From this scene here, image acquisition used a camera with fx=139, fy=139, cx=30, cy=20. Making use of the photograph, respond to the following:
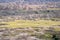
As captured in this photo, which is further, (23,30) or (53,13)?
(53,13)

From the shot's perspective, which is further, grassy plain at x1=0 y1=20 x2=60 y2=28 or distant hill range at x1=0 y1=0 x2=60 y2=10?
distant hill range at x1=0 y1=0 x2=60 y2=10

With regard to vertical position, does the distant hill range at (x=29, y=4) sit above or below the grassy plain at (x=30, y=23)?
above

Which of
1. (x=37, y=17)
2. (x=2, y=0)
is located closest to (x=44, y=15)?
(x=37, y=17)

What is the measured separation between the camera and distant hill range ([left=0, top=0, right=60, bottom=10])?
2109 millimetres

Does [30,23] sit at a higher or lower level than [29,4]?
lower

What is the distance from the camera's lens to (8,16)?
2.07 metres

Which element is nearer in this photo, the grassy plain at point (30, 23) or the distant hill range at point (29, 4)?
the grassy plain at point (30, 23)

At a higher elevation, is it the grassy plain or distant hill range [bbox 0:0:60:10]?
distant hill range [bbox 0:0:60:10]

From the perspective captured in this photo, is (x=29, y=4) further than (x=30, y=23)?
Yes

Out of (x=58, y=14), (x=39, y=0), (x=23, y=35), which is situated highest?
(x=39, y=0)

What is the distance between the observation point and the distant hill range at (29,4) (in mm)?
2109

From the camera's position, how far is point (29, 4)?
6.97 ft

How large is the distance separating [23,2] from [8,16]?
1.03ft

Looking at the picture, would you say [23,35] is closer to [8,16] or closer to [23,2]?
[8,16]
